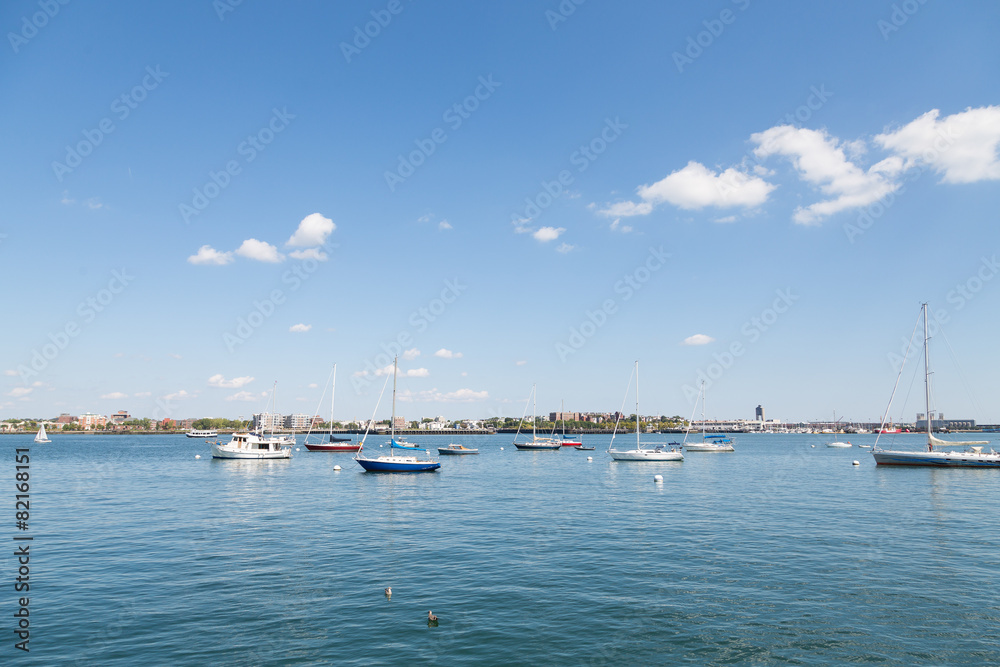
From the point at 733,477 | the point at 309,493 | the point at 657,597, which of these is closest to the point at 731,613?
the point at 657,597

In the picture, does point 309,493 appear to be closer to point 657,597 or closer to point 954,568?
point 657,597

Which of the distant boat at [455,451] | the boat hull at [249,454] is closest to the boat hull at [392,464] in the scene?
the boat hull at [249,454]

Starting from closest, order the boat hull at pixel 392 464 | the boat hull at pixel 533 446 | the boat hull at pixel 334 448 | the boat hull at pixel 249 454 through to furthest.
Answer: the boat hull at pixel 392 464 → the boat hull at pixel 249 454 → the boat hull at pixel 334 448 → the boat hull at pixel 533 446

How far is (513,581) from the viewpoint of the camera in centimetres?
2422

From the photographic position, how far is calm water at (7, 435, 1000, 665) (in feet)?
56.1

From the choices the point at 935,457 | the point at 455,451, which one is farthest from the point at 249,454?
the point at 935,457

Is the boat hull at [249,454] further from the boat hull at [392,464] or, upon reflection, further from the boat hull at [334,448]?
the boat hull at [334,448]

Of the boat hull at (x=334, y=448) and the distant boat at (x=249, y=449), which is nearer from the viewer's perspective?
the distant boat at (x=249, y=449)

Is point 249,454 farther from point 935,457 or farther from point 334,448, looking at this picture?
point 935,457

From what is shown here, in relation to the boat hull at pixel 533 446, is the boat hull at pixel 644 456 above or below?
above

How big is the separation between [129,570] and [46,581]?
314cm

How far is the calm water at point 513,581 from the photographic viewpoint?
1711 cm

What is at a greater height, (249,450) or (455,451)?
(249,450)

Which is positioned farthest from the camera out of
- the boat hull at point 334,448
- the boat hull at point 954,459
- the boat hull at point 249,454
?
the boat hull at point 334,448
